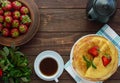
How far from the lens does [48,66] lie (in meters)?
1.39

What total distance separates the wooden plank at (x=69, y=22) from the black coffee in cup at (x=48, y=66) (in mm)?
111

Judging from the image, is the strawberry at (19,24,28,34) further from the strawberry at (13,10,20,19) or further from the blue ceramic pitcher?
the blue ceramic pitcher

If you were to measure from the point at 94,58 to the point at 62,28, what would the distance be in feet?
0.55

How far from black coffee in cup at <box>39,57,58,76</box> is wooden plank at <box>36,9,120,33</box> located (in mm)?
111

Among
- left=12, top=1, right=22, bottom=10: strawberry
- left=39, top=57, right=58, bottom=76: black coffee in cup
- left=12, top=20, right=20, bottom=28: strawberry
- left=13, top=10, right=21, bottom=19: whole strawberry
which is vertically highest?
left=12, top=1, right=22, bottom=10: strawberry

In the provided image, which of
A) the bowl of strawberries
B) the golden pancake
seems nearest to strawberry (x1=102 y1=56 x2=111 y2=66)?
the golden pancake

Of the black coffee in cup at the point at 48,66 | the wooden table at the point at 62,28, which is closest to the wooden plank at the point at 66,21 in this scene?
the wooden table at the point at 62,28

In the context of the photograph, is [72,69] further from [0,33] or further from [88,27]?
[0,33]

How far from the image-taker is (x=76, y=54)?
4.36 ft

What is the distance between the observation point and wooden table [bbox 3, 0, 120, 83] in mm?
1382

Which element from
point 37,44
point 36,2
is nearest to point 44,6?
point 36,2

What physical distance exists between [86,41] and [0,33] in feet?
0.99

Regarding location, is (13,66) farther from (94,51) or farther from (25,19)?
(94,51)

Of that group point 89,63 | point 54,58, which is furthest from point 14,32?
point 89,63
